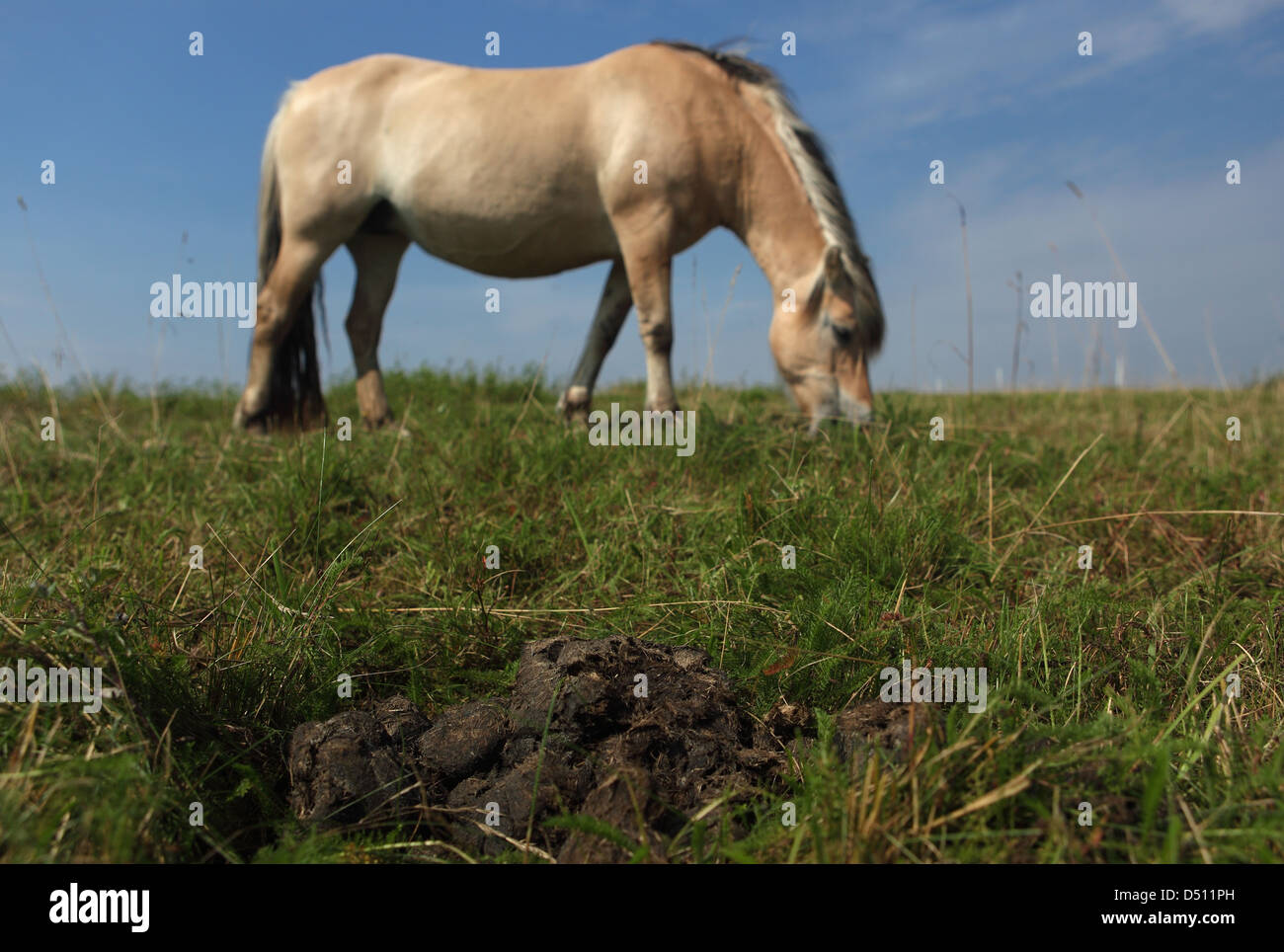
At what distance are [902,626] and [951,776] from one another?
87 centimetres

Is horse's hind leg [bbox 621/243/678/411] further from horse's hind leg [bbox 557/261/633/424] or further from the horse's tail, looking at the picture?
the horse's tail

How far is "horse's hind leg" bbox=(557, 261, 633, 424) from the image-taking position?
18.9 ft

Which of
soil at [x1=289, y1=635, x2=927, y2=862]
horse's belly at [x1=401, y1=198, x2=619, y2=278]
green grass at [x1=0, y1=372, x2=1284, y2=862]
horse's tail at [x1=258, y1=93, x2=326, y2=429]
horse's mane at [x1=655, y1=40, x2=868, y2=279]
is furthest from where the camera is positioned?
horse's tail at [x1=258, y1=93, x2=326, y2=429]

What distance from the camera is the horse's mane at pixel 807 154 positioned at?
191 inches

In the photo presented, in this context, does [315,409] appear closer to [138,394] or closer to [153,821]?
[138,394]

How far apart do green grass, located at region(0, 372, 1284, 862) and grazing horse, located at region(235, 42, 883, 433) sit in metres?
0.90

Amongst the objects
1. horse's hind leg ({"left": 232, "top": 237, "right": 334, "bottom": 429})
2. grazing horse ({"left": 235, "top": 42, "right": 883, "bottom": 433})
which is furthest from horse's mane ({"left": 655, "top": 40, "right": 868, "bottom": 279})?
horse's hind leg ({"left": 232, "top": 237, "right": 334, "bottom": 429})

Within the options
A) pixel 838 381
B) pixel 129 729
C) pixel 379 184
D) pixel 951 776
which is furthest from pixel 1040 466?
pixel 379 184

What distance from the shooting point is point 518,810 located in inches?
60.1

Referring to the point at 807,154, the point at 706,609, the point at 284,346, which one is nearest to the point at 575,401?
the point at 284,346

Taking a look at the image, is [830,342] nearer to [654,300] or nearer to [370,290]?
[654,300]

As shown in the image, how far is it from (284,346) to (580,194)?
7.83ft

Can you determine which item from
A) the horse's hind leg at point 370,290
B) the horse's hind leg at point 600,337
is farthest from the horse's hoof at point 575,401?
the horse's hind leg at point 370,290

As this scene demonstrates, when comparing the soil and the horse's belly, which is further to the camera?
the horse's belly
